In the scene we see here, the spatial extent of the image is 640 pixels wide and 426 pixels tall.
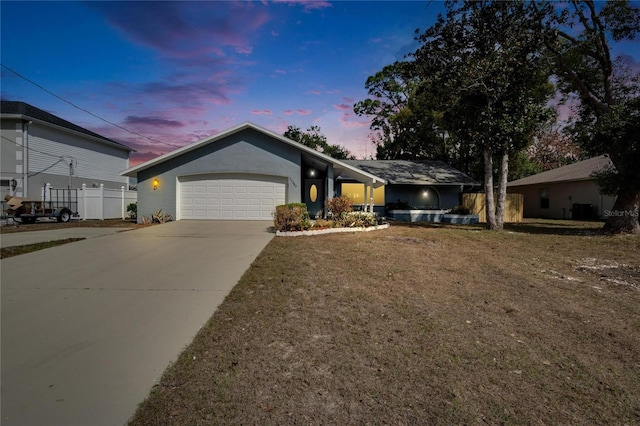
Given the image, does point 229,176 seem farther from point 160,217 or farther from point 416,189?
point 416,189

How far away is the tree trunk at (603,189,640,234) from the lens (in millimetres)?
12617

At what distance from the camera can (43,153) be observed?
19938 millimetres

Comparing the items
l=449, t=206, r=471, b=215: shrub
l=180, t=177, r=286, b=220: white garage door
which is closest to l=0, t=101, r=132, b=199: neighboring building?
l=180, t=177, r=286, b=220: white garage door

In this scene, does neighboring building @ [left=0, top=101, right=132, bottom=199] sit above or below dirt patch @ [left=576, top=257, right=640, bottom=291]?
above

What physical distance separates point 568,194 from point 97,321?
2824 centimetres

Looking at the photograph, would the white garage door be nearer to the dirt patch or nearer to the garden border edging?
the garden border edging

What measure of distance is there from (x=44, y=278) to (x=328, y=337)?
5.59 metres

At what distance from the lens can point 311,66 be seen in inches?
516

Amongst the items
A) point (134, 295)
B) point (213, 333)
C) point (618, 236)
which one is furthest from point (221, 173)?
point (618, 236)

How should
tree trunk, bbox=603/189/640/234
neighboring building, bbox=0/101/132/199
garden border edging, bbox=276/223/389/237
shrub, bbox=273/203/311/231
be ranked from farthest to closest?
1. neighboring building, bbox=0/101/132/199
2. tree trunk, bbox=603/189/640/234
3. shrub, bbox=273/203/311/231
4. garden border edging, bbox=276/223/389/237

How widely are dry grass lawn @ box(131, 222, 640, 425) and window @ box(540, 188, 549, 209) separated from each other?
21.6 meters

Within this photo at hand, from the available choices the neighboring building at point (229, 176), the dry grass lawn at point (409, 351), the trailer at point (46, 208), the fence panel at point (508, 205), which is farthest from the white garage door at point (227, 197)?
the fence panel at point (508, 205)

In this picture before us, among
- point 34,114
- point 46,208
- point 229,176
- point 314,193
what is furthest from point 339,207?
point 34,114

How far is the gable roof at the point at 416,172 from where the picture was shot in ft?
66.7
